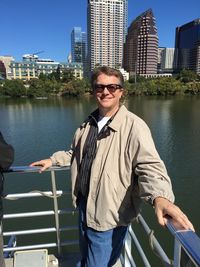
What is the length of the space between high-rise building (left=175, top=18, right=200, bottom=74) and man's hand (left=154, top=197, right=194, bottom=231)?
105265 mm

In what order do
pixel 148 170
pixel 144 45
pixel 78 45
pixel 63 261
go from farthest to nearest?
1. pixel 78 45
2. pixel 144 45
3. pixel 63 261
4. pixel 148 170

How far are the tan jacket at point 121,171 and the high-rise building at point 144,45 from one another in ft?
326

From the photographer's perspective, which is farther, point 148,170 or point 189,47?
point 189,47

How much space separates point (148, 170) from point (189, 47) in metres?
119

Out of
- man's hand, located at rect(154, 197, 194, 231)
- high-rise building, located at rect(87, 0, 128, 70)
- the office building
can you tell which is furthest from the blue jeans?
high-rise building, located at rect(87, 0, 128, 70)

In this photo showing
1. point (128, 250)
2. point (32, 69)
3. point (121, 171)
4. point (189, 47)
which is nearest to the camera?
point (121, 171)

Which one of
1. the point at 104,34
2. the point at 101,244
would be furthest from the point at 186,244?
the point at 104,34

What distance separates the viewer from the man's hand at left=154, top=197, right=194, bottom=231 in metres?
0.98

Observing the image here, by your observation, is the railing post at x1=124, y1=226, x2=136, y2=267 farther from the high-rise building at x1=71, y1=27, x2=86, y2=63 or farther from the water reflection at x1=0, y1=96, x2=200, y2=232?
the high-rise building at x1=71, y1=27, x2=86, y2=63

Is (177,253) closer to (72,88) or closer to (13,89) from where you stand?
(72,88)

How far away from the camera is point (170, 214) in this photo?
1.05 meters

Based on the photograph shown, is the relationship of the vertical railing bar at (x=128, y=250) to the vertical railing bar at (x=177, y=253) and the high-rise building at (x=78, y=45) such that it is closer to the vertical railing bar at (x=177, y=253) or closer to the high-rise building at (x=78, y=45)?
the vertical railing bar at (x=177, y=253)

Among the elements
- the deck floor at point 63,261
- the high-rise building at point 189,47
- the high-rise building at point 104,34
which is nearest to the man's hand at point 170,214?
the deck floor at point 63,261

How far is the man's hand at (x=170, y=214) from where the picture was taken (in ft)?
3.22
